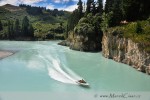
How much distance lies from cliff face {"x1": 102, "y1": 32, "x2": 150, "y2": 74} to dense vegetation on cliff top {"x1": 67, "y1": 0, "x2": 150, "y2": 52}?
34 centimetres

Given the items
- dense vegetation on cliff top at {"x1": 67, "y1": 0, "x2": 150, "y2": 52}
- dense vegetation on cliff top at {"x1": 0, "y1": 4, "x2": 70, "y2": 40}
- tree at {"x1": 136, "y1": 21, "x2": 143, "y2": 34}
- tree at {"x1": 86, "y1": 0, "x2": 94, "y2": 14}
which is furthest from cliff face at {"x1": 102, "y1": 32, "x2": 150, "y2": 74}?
dense vegetation on cliff top at {"x1": 0, "y1": 4, "x2": 70, "y2": 40}

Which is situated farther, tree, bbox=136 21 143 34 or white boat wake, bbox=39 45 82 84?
tree, bbox=136 21 143 34

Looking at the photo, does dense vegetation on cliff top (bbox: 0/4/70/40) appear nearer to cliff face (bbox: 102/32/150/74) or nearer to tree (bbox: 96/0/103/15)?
tree (bbox: 96/0/103/15)

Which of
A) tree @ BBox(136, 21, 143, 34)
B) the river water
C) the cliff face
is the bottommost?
the river water

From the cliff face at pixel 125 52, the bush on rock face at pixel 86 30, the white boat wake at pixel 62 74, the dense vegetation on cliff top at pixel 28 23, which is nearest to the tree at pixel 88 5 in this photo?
the bush on rock face at pixel 86 30

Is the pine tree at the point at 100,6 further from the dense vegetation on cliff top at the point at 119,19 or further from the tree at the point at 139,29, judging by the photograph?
the tree at the point at 139,29

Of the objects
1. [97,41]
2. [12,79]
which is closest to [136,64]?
[12,79]

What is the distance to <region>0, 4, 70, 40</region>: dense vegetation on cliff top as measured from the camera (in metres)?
43.9

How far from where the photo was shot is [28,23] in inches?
1892

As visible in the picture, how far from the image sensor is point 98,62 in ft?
71.1

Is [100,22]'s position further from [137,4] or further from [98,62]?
[98,62]

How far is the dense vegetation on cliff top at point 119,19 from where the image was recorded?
19747 millimetres

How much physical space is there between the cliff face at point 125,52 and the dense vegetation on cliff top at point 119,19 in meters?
0.34

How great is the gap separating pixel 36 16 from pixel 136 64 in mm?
43360
